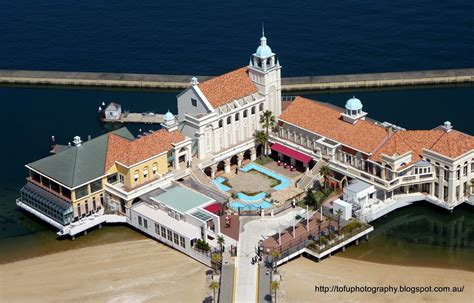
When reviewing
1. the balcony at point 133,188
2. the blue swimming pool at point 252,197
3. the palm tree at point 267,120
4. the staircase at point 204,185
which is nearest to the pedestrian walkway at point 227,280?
the staircase at point 204,185

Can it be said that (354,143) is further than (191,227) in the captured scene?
Yes

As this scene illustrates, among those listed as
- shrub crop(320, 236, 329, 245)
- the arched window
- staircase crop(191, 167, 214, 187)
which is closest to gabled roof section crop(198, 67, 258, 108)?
staircase crop(191, 167, 214, 187)

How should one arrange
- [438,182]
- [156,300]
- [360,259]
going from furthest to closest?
[438,182] < [360,259] < [156,300]

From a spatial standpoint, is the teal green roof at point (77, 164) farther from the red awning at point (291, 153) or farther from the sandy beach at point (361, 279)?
the sandy beach at point (361, 279)

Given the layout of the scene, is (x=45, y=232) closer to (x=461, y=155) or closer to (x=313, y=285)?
(x=313, y=285)

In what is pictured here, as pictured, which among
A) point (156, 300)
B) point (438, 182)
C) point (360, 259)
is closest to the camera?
point (156, 300)

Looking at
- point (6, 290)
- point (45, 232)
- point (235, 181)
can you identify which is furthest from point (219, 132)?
point (6, 290)

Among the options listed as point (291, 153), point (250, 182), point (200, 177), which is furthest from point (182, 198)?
point (291, 153)

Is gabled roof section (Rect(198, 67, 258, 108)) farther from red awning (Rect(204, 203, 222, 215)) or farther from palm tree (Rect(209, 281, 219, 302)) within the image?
palm tree (Rect(209, 281, 219, 302))
